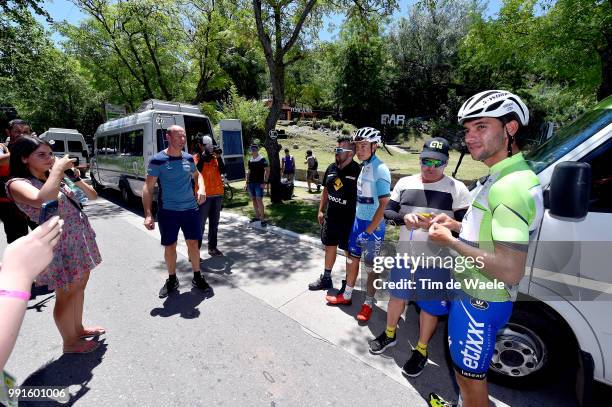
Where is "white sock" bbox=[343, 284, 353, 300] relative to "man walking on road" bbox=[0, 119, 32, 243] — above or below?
below

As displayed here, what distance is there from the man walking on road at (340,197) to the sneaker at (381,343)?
107cm

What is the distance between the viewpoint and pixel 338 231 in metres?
3.89

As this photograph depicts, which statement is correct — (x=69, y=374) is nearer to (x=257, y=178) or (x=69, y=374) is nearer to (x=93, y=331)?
(x=93, y=331)

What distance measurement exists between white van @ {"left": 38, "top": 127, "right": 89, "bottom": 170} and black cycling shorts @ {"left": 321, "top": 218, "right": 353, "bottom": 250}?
17.6 meters

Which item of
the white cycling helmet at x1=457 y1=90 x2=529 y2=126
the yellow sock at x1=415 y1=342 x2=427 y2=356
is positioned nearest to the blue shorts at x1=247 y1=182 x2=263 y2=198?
the yellow sock at x1=415 y1=342 x2=427 y2=356

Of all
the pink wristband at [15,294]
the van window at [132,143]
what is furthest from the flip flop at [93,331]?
the van window at [132,143]

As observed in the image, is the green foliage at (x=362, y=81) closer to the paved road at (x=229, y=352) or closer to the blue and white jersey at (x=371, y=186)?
the paved road at (x=229, y=352)

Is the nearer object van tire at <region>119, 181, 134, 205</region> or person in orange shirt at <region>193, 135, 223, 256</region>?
person in orange shirt at <region>193, 135, 223, 256</region>

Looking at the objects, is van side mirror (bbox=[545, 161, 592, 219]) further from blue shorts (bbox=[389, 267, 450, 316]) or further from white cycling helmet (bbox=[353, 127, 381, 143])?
white cycling helmet (bbox=[353, 127, 381, 143])

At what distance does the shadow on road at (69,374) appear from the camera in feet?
8.26

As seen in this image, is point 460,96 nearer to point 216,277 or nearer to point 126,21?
point 126,21

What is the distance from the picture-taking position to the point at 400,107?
35656mm

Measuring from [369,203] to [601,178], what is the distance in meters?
1.84

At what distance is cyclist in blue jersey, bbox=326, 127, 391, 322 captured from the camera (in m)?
3.26
